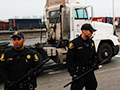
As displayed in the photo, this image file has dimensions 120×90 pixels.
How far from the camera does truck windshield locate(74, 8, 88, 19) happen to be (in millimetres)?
7108

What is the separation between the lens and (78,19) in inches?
281

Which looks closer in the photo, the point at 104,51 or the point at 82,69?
the point at 82,69

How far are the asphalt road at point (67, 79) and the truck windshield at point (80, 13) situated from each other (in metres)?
2.39

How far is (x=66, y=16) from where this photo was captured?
22.8 ft

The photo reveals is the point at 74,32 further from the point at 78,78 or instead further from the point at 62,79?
the point at 78,78

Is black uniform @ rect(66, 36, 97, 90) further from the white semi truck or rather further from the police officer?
the white semi truck

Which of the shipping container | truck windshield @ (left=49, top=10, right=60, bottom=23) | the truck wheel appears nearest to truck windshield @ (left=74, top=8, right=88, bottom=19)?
truck windshield @ (left=49, top=10, right=60, bottom=23)

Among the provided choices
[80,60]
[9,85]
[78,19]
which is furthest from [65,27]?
[9,85]

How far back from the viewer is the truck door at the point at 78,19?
23.2ft

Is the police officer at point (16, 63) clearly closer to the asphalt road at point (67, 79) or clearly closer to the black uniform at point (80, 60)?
the black uniform at point (80, 60)

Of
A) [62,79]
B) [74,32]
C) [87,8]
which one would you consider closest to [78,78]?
[62,79]

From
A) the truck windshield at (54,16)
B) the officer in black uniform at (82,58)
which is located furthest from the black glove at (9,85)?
the truck windshield at (54,16)

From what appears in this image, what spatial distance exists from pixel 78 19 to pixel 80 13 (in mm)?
298

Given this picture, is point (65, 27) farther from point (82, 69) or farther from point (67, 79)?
point (82, 69)
